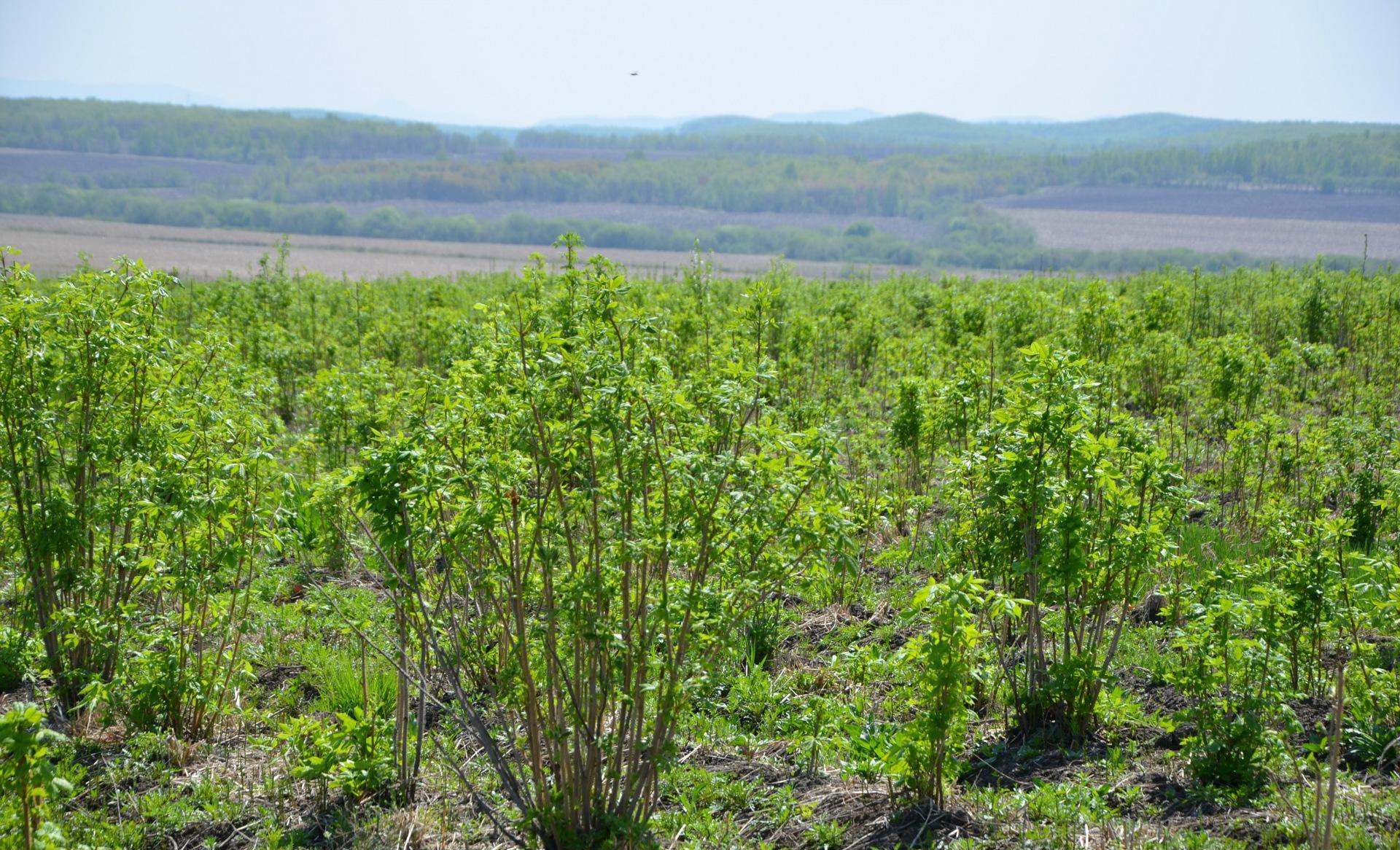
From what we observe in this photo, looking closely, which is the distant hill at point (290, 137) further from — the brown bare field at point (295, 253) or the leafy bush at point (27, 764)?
the leafy bush at point (27, 764)

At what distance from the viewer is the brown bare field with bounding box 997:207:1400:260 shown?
48156 mm

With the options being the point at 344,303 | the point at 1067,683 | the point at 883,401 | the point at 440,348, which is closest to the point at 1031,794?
the point at 1067,683

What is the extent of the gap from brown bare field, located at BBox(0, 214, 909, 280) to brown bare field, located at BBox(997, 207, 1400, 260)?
51.6 feet

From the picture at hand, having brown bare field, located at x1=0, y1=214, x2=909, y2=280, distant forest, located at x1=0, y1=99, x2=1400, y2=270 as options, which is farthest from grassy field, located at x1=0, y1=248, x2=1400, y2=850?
distant forest, located at x1=0, y1=99, x2=1400, y2=270

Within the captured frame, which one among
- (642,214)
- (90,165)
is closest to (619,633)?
(642,214)

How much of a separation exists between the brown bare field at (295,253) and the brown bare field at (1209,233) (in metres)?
15.7

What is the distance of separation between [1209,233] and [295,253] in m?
52.0

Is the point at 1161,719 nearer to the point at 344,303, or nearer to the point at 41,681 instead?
the point at 41,681

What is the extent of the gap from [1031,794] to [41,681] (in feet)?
16.4

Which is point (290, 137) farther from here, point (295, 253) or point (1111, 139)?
point (1111, 139)

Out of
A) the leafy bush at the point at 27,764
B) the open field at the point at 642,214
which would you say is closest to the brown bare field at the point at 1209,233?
the open field at the point at 642,214

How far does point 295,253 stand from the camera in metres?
53.9

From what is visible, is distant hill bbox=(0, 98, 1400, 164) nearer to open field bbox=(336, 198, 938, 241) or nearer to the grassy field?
open field bbox=(336, 198, 938, 241)

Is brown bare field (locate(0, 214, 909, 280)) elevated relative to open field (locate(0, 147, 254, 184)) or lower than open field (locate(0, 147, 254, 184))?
lower
